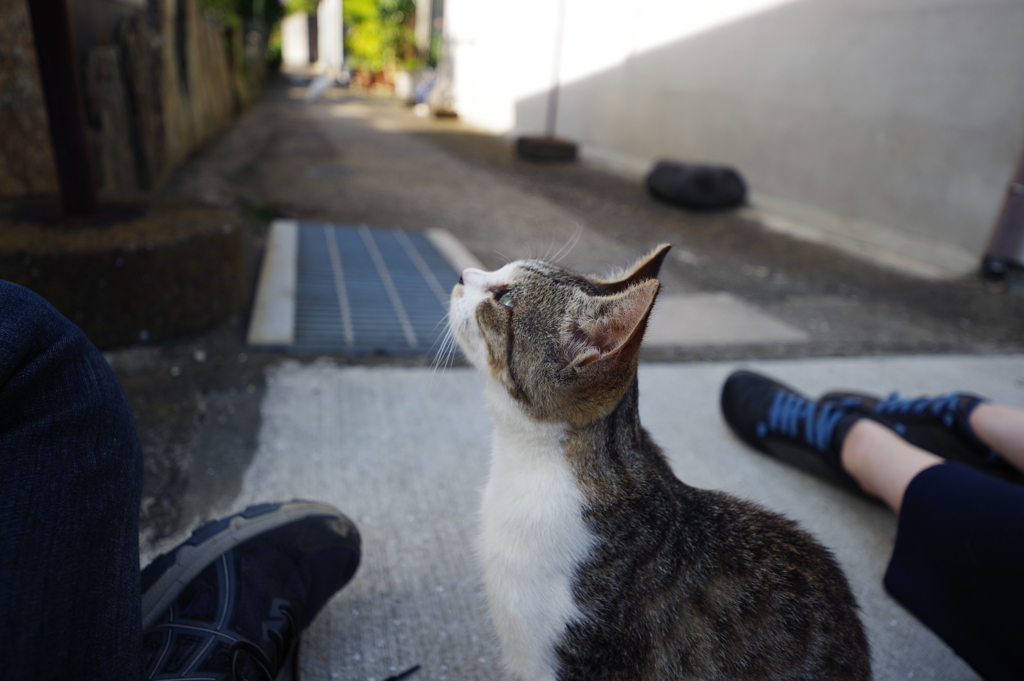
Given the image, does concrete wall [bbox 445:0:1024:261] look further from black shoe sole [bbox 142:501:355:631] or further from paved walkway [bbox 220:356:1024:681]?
black shoe sole [bbox 142:501:355:631]

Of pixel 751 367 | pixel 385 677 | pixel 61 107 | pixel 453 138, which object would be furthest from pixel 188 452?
pixel 453 138

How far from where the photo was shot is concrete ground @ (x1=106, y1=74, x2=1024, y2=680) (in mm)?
1856

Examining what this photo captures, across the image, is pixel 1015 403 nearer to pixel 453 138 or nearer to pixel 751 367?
pixel 751 367

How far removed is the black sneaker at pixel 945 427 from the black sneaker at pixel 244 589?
6.39 feet

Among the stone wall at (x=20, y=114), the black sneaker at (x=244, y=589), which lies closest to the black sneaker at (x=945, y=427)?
the black sneaker at (x=244, y=589)

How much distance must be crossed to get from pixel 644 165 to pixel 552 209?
3.81m

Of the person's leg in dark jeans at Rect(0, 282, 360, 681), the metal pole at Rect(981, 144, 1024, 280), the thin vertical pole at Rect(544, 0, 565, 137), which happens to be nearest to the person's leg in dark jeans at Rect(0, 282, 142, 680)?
the person's leg in dark jeans at Rect(0, 282, 360, 681)

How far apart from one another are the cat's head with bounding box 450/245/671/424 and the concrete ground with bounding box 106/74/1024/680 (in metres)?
0.77

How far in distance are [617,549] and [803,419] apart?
1.39 m

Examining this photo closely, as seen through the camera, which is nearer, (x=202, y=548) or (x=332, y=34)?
(x=202, y=548)

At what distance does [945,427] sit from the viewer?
226 cm

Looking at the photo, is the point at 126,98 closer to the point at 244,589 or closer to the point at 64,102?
the point at 64,102

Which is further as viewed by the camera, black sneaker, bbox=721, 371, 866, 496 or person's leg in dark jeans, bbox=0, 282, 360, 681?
black sneaker, bbox=721, 371, 866, 496

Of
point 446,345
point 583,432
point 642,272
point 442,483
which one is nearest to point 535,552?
point 583,432
